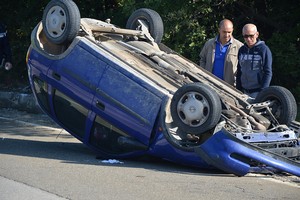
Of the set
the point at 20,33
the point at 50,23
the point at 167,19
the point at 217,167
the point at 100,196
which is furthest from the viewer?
the point at 20,33

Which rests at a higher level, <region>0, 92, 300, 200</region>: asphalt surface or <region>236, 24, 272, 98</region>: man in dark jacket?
<region>236, 24, 272, 98</region>: man in dark jacket

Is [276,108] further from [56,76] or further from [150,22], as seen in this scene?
[56,76]

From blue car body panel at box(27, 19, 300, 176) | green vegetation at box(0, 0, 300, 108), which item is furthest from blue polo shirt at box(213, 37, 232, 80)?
green vegetation at box(0, 0, 300, 108)

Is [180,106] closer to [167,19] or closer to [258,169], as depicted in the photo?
[258,169]

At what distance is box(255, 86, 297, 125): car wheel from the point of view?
8.35m

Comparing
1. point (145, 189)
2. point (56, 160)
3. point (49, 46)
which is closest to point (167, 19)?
point (49, 46)

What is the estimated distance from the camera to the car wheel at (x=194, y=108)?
768cm

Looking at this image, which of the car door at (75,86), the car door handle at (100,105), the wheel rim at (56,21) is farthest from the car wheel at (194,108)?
the wheel rim at (56,21)

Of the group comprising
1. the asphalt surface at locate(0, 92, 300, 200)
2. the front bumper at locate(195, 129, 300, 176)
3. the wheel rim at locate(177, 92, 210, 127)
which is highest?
the wheel rim at locate(177, 92, 210, 127)

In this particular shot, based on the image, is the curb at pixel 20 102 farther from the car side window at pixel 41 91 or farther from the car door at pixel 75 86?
the car door at pixel 75 86

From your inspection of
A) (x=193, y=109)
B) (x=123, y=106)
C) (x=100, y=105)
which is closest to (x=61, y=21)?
(x=100, y=105)

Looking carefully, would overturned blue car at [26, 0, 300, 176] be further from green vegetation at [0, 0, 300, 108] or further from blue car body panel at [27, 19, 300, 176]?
green vegetation at [0, 0, 300, 108]

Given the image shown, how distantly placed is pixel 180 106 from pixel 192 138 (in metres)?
0.51

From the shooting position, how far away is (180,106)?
7.82m
